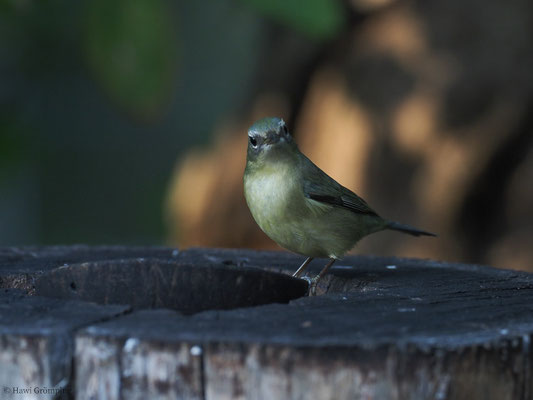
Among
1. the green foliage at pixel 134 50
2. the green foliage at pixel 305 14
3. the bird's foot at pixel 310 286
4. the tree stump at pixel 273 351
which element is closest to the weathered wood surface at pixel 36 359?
the tree stump at pixel 273 351

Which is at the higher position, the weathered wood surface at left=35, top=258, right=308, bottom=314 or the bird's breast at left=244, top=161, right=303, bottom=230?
the bird's breast at left=244, top=161, right=303, bottom=230

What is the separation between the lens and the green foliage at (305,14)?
3.70 metres

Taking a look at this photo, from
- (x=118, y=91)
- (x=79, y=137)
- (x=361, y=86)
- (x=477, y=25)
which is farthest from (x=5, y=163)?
(x=79, y=137)

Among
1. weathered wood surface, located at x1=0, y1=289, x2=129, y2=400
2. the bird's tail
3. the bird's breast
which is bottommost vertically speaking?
weathered wood surface, located at x1=0, y1=289, x2=129, y2=400

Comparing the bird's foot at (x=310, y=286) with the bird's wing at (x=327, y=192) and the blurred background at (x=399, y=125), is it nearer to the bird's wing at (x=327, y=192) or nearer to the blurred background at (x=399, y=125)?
the bird's wing at (x=327, y=192)

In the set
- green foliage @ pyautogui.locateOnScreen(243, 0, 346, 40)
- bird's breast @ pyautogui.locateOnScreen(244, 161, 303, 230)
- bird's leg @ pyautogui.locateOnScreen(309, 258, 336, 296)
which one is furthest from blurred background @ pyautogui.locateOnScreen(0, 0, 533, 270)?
bird's leg @ pyautogui.locateOnScreen(309, 258, 336, 296)

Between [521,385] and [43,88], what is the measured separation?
7.79 m

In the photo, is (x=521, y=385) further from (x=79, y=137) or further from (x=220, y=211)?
(x=79, y=137)

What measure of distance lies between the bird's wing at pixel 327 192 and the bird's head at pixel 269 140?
14cm

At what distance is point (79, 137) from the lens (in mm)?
10219

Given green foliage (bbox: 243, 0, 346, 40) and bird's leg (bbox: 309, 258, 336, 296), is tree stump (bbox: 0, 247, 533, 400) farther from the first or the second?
green foliage (bbox: 243, 0, 346, 40)

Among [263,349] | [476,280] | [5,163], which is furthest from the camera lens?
[5,163]

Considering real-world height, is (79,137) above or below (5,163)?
above

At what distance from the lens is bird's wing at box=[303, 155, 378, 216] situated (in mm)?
3615
